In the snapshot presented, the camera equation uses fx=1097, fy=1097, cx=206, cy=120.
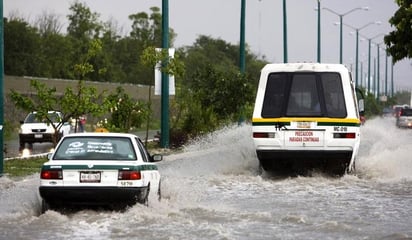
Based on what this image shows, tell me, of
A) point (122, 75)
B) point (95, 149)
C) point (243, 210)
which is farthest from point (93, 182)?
point (122, 75)

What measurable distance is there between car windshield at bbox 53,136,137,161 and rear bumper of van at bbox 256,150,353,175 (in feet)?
26.6

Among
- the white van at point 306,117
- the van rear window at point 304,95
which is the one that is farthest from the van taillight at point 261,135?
the van rear window at point 304,95

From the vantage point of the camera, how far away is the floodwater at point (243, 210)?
14.8 metres

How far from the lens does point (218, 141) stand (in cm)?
4241

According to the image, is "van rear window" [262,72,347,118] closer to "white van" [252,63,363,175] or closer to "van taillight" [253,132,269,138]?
"white van" [252,63,363,175]

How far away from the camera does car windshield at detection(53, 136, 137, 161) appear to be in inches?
643

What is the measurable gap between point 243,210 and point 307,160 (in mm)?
6796

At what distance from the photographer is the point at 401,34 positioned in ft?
142

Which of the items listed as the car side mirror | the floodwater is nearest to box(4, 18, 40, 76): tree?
the floodwater

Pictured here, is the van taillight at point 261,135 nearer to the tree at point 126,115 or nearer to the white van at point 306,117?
the white van at point 306,117

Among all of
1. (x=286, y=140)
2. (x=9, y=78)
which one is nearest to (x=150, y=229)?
(x=286, y=140)

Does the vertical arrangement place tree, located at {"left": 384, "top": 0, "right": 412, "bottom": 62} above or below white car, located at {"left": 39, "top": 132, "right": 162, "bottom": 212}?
above

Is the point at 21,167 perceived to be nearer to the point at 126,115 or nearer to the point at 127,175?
the point at 126,115

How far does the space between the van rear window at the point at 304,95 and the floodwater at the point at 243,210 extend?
1.59 meters
